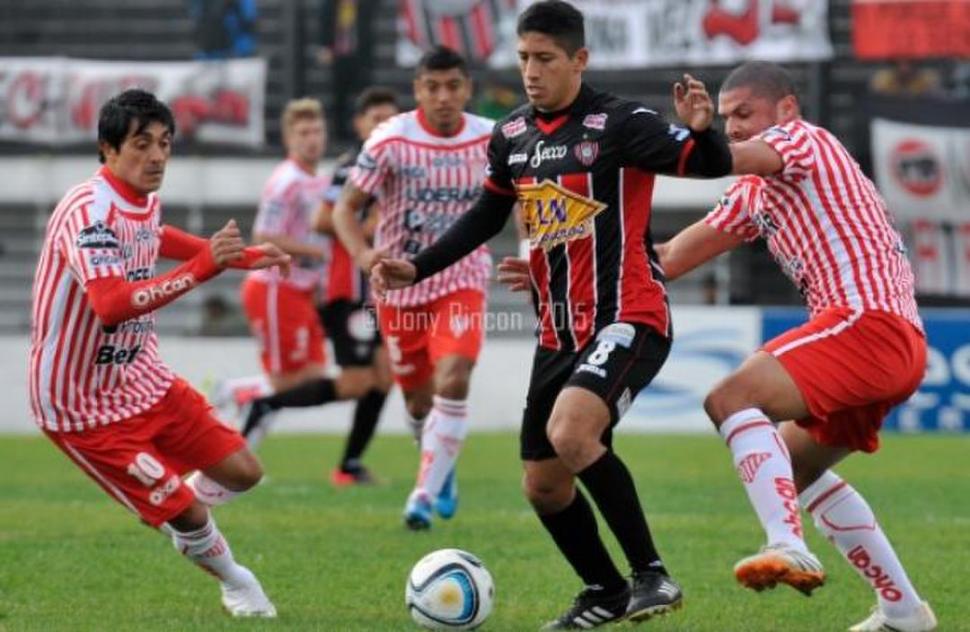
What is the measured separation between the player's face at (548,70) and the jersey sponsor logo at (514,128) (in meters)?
0.20

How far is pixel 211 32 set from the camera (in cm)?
2434

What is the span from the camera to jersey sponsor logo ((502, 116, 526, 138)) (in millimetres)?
7793

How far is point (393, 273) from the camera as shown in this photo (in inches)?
317

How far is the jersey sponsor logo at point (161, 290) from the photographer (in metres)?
7.64

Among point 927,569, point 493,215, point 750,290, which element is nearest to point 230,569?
point 493,215

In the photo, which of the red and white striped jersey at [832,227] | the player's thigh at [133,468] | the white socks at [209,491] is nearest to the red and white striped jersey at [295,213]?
the white socks at [209,491]

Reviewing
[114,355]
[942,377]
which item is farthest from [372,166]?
[942,377]

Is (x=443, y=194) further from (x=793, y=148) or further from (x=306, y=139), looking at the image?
(x=793, y=148)

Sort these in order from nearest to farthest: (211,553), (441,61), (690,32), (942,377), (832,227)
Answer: (832,227) → (211,553) → (441,61) → (942,377) → (690,32)

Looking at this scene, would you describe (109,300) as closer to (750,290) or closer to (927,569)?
(927,569)

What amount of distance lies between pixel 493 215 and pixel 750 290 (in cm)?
1669

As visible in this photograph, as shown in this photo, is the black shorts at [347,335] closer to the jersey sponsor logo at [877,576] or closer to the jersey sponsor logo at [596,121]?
the jersey sponsor logo at [596,121]

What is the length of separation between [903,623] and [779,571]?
118cm

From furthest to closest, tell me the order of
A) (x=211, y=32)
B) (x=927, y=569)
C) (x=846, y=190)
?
(x=211, y=32) → (x=927, y=569) → (x=846, y=190)
